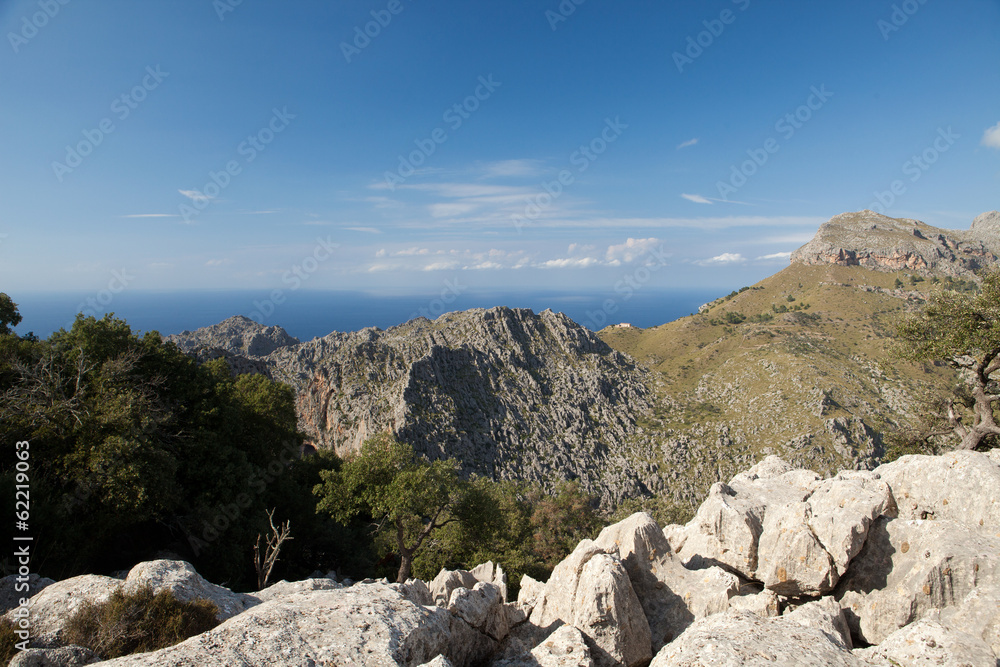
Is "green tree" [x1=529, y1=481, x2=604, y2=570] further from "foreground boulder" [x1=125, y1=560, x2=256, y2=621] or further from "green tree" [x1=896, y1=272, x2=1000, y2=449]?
"green tree" [x1=896, y1=272, x2=1000, y2=449]

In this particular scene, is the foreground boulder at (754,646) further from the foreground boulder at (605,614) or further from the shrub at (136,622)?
the shrub at (136,622)

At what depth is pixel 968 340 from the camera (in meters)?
19.0

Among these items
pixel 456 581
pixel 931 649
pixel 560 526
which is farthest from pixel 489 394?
pixel 931 649

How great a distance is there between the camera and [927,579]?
9211 millimetres

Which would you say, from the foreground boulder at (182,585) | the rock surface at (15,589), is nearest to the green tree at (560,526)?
the foreground boulder at (182,585)

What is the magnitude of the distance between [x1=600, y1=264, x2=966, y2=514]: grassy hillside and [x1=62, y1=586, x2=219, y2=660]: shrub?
70.1 meters

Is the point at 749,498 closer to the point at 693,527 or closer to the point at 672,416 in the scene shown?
the point at 693,527

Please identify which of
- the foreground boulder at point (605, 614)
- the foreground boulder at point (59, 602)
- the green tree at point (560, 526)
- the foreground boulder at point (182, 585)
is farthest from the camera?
the green tree at point (560, 526)

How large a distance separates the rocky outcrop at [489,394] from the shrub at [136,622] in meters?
67.0

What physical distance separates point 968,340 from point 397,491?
87.9 feet

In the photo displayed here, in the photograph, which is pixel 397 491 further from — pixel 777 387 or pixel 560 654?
pixel 777 387

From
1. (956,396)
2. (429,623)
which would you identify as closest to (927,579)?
(429,623)

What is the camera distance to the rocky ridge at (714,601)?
6.97 metres

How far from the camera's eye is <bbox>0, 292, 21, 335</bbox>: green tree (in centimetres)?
3058
